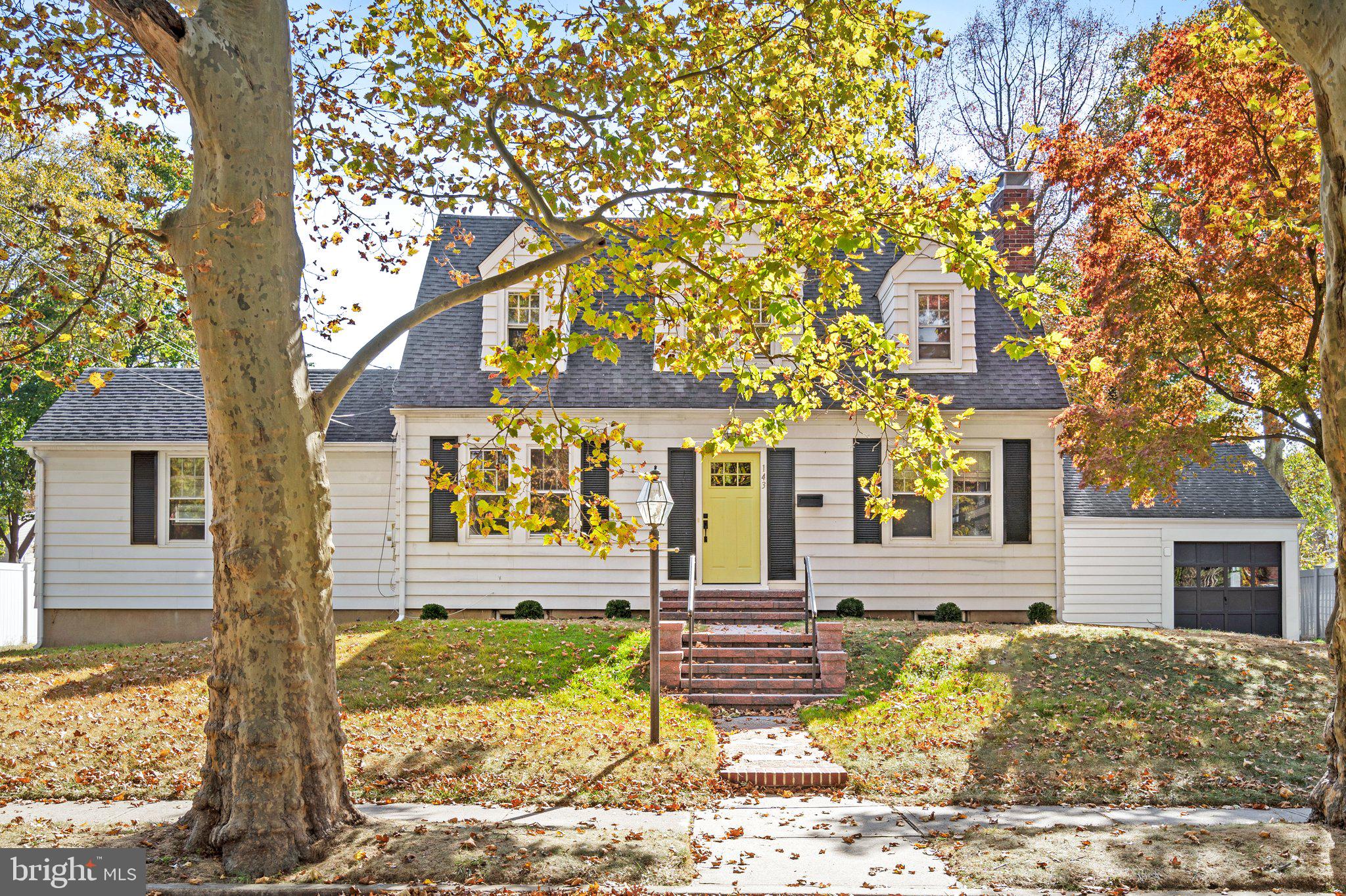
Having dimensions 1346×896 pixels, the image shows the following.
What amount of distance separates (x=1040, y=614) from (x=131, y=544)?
1637cm

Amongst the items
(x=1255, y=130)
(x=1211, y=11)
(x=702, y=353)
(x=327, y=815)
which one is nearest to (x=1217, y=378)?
(x=1255, y=130)

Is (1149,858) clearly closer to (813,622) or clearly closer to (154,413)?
(813,622)

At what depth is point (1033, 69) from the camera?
2605cm

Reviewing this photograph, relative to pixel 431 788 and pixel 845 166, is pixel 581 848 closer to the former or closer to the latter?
pixel 431 788

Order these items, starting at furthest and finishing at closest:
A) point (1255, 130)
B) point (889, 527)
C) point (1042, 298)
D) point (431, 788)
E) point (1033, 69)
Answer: point (1033, 69), point (1042, 298), point (889, 527), point (1255, 130), point (431, 788)

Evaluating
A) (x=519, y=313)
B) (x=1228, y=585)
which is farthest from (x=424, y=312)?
(x=1228, y=585)

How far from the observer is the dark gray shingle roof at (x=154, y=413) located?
17109mm

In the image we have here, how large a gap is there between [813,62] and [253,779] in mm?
7410

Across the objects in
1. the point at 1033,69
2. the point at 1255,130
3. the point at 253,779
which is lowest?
the point at 253,779

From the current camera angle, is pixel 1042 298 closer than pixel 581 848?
No

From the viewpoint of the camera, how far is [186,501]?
17.3m

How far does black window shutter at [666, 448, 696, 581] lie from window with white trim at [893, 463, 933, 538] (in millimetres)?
3530

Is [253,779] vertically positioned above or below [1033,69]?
below

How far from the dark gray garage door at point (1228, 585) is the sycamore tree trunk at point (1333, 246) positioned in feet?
47.6
